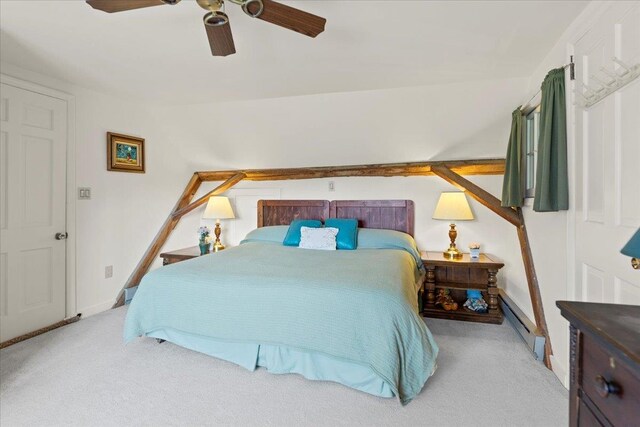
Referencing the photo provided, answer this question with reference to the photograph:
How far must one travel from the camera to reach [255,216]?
423 centimetres

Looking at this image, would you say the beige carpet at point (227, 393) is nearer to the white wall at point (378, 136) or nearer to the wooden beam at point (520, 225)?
the wooden beam at point (520, 225)

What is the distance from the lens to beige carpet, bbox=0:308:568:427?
169 centimetres

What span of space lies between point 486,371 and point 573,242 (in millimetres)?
1053

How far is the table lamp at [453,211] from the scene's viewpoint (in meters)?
3.23

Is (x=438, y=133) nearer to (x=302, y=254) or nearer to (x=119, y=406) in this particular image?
(x=302, y=254)

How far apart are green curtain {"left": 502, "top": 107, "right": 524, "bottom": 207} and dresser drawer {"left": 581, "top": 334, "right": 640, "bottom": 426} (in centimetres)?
220

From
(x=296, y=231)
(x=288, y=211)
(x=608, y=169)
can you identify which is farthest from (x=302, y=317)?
(x=288, y=211)

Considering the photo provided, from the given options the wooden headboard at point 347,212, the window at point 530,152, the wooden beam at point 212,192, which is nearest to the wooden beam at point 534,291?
the window at point 530,152

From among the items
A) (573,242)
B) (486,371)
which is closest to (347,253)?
(486,371)

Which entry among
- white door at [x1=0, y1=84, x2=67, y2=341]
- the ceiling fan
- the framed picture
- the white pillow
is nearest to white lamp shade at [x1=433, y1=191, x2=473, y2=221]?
the white pillow

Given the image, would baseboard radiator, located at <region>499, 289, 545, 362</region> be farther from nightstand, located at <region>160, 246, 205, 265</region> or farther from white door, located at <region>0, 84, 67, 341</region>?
white door, located at <region>0, 84, 67, 341</region>

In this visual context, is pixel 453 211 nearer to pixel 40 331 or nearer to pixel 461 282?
pixel 461 282

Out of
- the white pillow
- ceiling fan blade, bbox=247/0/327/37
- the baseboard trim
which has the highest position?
ceiling fan blade, bbox=247/0/327/37

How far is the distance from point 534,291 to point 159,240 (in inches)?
161
